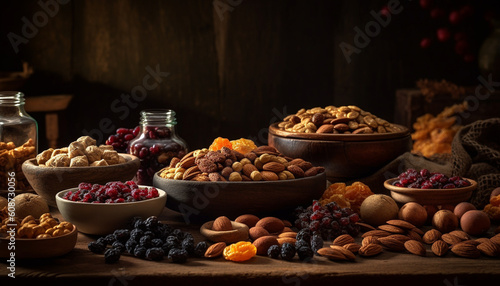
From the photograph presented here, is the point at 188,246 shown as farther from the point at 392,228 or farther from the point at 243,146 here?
the point at 243,146

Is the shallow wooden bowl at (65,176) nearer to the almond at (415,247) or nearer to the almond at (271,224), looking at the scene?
the almond at (271,224)

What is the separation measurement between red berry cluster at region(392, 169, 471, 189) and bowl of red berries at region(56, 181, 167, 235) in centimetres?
77

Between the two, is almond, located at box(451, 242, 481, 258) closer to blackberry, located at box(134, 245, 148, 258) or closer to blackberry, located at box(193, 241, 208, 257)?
blackberry, located at box(193, 241, 208, 257)

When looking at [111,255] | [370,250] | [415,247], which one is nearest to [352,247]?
[370,250]

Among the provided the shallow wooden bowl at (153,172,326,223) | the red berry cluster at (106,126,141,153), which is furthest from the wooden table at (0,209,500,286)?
the red berry cluster at (106,126,141,153)

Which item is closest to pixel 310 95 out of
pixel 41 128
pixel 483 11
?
pixel 483 11

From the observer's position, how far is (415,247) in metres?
1.52

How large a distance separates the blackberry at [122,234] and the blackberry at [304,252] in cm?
45

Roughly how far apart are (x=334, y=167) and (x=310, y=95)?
8.93ft

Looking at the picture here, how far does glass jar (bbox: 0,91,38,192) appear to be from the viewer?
6.79 ft

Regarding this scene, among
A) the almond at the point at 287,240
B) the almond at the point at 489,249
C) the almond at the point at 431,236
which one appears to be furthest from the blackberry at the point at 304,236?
the almond at the point at 489,249

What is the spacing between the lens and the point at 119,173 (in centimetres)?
189

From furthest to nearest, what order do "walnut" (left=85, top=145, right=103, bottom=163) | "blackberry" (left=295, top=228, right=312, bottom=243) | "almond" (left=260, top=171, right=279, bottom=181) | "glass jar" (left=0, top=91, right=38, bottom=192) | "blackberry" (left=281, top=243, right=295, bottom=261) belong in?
1. "glass jar" (left=0, top=91, right=38, bottom=192)
2. "walnut" (left=85, top=145, right=103, bottom=163)
3. "almond" (left=260, top=171, right=279, bottom=181)
4. "blackberry" (left=295, top=228, right=312, bottom=243)
5. "blackberry" (left=281, top=243, right=295, bottom=261)

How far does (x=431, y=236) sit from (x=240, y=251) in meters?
0.55
